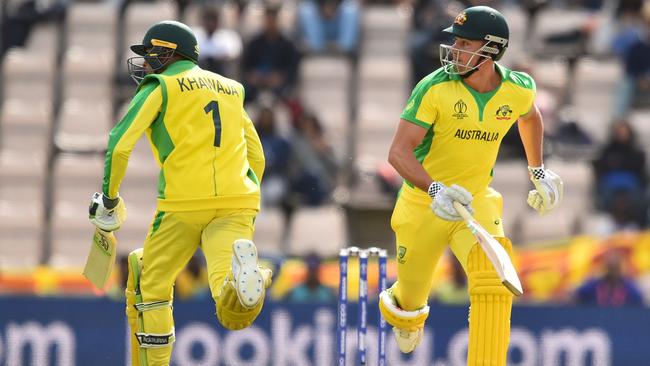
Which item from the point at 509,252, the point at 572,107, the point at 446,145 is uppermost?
the point at 572,107

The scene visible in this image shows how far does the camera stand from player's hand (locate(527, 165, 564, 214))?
8219 millimetres

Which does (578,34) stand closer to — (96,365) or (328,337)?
(328,337)

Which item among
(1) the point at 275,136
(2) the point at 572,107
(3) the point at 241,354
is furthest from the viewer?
(2) the point at 572,107

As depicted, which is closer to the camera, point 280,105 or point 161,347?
point 161,347

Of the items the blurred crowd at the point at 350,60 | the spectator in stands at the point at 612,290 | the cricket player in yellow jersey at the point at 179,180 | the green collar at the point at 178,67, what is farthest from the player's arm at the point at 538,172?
the spectator in stands at the point at 612,290

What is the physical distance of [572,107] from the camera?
1373 cm

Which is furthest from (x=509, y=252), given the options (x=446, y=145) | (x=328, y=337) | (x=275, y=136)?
(x=275, y=136)

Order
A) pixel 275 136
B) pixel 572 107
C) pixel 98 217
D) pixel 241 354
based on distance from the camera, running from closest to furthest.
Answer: pixel 98 217
pixel 241 354
pixel 275 136
pixel 572 107

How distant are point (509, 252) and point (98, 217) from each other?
2.07m

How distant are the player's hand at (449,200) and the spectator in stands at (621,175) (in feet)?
17.7

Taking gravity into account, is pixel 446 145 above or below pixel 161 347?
above

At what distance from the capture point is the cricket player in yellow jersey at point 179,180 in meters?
7.55

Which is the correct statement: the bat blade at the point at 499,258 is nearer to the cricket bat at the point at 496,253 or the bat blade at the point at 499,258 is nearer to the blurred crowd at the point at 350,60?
the cricket bat at the point at 496,253

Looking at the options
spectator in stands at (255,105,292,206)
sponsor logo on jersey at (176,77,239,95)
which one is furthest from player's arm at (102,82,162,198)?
spectator in stands at (255,105,292,206)
